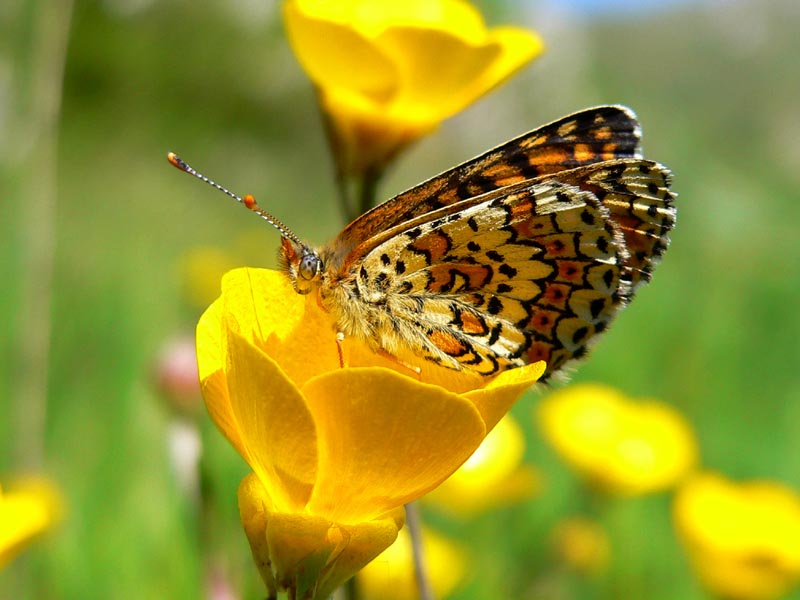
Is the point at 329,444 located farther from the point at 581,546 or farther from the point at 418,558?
the point at 581,546

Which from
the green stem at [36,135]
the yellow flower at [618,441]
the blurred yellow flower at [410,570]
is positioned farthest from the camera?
the yellow flower at [618,441]

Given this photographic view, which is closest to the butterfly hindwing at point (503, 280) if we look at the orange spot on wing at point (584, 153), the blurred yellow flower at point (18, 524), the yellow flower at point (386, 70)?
the orange spot on wing at point (584, 153)

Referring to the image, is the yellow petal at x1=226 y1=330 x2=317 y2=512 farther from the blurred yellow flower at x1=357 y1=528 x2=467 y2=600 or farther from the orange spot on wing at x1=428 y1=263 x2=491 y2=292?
the blurred yellow flower at x1=357 y1=528 x2=467 y2=600

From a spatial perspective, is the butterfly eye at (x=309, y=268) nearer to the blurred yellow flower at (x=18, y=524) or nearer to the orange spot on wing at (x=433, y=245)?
the orange spot on wing at (x=433, y=245)

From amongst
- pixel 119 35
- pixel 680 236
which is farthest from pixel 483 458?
pixel 119 35

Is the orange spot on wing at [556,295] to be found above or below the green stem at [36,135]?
below

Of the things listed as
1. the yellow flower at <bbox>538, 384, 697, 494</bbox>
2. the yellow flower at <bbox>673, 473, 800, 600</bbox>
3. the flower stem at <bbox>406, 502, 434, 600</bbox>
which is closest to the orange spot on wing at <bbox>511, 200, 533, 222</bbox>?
the flower stem at <bbox>406, 502, 434, 600</bbox>

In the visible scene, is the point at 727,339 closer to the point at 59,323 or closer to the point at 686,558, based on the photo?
the point at 686,558
